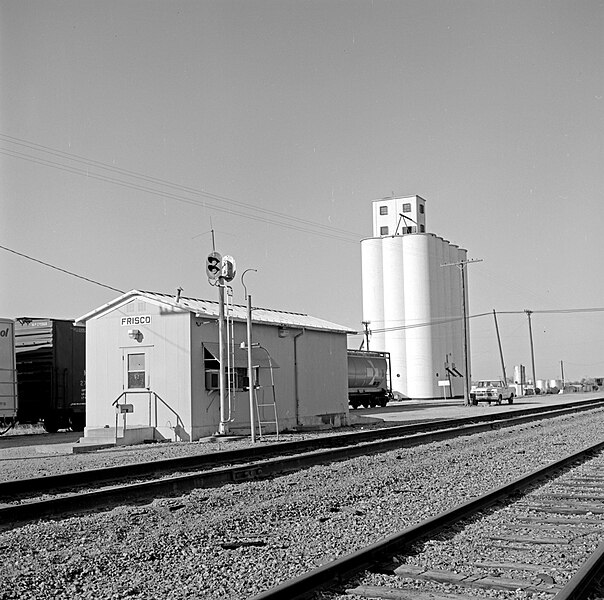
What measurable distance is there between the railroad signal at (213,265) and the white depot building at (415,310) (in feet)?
157

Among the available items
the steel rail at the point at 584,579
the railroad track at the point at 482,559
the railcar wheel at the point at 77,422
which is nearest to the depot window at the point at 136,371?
the railcar wheel at the point at 77,422

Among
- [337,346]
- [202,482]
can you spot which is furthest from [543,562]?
[337,346]

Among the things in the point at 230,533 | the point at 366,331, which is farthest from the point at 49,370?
the point at 366,331

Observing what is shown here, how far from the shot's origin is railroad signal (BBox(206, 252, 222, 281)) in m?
22.4

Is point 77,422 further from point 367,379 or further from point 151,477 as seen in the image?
point 367,379

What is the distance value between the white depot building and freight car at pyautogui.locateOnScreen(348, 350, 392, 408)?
1760cm

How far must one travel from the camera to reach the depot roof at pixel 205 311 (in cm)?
2172

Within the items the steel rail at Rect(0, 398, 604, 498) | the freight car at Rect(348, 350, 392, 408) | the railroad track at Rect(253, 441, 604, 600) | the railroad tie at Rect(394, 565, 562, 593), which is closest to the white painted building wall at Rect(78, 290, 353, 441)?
the steel rail at Rect(0, 398, 604, 498)

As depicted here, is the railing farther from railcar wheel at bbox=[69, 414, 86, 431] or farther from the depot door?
railcar wheel at bbox=[69, 414, 86, 431]

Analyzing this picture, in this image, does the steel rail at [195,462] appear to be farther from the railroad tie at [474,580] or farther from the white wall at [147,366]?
the railroad tie at [474,580]

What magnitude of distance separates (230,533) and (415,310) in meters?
61.8

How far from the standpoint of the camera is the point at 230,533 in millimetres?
7996

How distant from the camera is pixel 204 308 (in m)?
22.9

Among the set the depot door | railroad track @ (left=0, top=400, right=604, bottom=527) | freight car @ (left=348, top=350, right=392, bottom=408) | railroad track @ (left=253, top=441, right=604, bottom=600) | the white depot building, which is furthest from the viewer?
the white depot building
